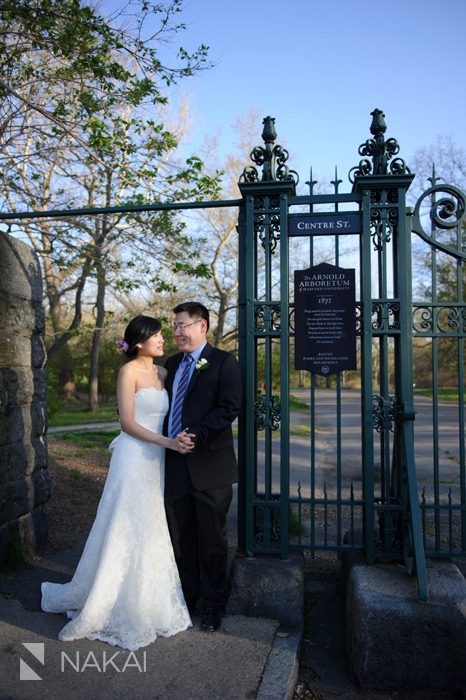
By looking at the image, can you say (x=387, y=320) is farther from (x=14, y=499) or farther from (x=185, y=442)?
(x=14, y=499)

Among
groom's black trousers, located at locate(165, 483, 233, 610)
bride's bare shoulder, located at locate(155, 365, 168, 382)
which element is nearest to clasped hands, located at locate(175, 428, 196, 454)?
groom's black trousers, located at locate(165, 483, 233, 610)

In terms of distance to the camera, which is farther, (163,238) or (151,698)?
(163,238)

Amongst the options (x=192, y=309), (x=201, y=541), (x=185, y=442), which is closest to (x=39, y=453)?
(x=201, y=541)

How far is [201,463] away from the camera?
388 cm

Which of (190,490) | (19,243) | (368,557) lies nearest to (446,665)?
(368,557)

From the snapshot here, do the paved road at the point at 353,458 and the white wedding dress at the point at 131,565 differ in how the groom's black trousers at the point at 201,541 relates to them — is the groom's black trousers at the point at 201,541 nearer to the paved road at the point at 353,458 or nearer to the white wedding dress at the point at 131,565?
the white wedding dress at the point at 131,565

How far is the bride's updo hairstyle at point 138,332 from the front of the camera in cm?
407

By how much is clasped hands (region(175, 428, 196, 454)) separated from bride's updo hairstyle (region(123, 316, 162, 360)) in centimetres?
81

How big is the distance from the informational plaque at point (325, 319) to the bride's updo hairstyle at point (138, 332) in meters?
1.10

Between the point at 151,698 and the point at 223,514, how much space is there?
4.20 feet

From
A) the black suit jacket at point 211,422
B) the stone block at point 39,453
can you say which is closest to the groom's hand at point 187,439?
the black suit jacket at point 211,422

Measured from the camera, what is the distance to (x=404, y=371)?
3998 mm

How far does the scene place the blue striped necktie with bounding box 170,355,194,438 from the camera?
3.97 meters

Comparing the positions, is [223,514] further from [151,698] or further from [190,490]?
[151,698]
